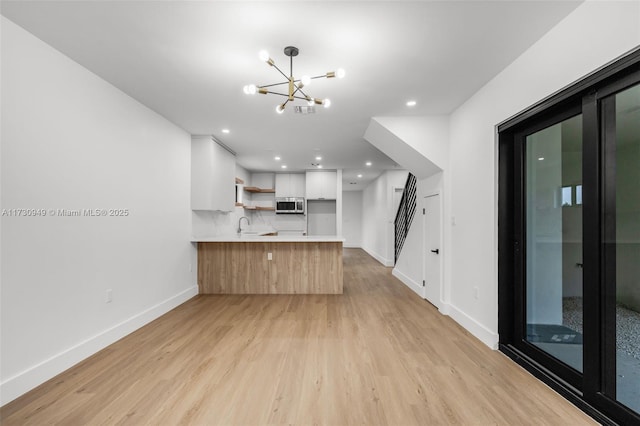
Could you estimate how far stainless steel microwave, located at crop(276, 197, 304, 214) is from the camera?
791cm

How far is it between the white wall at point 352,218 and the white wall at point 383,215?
1690 millimetres

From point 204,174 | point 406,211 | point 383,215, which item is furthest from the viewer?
point 383,215

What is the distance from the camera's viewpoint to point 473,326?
3.23 metres

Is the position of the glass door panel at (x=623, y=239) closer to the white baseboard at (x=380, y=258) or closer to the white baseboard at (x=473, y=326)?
the white baseboard at (x=473, y=326)

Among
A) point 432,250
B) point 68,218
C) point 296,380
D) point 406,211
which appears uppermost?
point 406,211

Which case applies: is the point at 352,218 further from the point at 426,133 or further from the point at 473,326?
the point at 473,326

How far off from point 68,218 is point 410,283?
16.5ft

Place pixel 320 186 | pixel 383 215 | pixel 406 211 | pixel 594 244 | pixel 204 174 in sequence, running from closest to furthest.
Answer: pixel 594 244, pixel 204 174, pixel 406 211, pixel 320 186, pixel 383 215

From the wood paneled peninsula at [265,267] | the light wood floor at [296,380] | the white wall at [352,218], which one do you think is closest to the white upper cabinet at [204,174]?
the wood paneled peninsula at [265,267]

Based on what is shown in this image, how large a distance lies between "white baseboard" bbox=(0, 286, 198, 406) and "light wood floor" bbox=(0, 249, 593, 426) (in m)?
0.06

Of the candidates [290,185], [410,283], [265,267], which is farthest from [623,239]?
[290,185]

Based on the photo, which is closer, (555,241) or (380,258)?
(555,241)

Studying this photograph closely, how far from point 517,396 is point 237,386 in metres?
2.10

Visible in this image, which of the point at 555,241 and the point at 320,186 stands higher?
the point at 320,186
